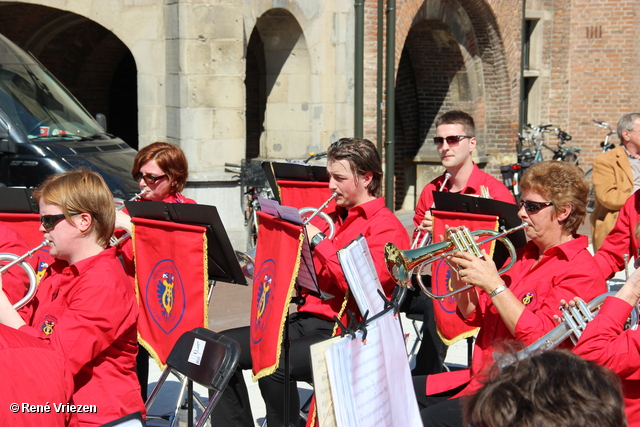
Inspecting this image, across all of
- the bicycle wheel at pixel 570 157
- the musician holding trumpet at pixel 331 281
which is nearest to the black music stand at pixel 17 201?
the musician holding trumpet at pixel 331 281

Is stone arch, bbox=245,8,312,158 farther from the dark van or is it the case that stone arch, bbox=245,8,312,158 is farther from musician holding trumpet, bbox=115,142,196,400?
musician holding trumpet, bbox=115,142,196,400

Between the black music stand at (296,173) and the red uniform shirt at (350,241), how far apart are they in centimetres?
83

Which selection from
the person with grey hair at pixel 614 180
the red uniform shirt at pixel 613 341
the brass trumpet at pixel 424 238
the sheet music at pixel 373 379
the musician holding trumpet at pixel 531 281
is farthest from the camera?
the person with grey hair at pixel 614 180

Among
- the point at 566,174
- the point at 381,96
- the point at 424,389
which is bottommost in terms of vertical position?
the point at 424,389

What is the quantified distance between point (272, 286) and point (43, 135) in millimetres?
4898

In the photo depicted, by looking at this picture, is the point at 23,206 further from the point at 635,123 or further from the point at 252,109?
the point at 252,109

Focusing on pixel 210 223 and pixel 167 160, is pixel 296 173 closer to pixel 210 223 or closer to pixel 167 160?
pixel 167 160

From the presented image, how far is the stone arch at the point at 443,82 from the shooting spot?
44.0 ft

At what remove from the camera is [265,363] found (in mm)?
3820

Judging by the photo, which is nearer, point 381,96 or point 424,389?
point 424,389

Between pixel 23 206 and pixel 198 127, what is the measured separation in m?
5.04

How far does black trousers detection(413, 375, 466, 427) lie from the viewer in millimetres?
3371

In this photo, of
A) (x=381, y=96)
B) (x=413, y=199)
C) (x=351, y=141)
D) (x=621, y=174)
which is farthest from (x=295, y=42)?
(x=351, y=141)

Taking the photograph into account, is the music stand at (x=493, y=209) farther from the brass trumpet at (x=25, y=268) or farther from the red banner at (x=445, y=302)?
the brass trumpet at (x=25, y=268)
